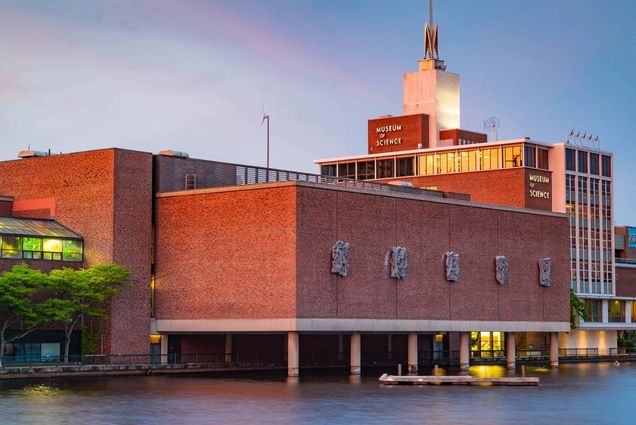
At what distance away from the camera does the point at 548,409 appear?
7294cm

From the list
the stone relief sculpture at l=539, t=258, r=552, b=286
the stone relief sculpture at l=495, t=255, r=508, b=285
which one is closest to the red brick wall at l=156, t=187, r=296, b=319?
the stone relief sculpture at l=495, t=255, r=508, b=285

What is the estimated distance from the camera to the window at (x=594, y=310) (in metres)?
169

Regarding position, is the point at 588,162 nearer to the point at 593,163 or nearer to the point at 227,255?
the point at 593,163

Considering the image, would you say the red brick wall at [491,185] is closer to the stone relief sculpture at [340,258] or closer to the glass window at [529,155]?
the glass window at [529,155]

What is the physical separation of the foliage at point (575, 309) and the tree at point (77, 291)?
2918 inches

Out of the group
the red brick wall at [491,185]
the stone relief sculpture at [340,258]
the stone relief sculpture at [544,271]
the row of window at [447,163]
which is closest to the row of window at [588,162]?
the row of window at [447,163]

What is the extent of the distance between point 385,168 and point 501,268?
197 ft

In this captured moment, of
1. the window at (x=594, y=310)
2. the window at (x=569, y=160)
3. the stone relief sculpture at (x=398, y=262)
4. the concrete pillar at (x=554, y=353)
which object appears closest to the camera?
the stone relief sculpture at (x=398, y=262)

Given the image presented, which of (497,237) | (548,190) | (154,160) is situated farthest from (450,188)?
(154,160)

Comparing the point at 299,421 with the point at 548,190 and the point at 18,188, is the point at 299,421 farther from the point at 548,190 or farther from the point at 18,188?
the point at 548,190

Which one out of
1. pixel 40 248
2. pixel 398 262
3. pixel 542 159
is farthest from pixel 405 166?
pixel 40 248

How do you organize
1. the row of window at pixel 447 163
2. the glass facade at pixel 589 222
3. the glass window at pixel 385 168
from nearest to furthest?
the row of window at pixel 447 163 → the glass facade at pixel 589 222 → the glass window at pixel 385 168

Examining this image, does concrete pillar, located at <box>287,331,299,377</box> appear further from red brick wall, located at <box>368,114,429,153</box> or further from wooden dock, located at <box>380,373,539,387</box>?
red brick wall, located at <box>368,114,429,153</box>

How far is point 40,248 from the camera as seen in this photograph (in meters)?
104
